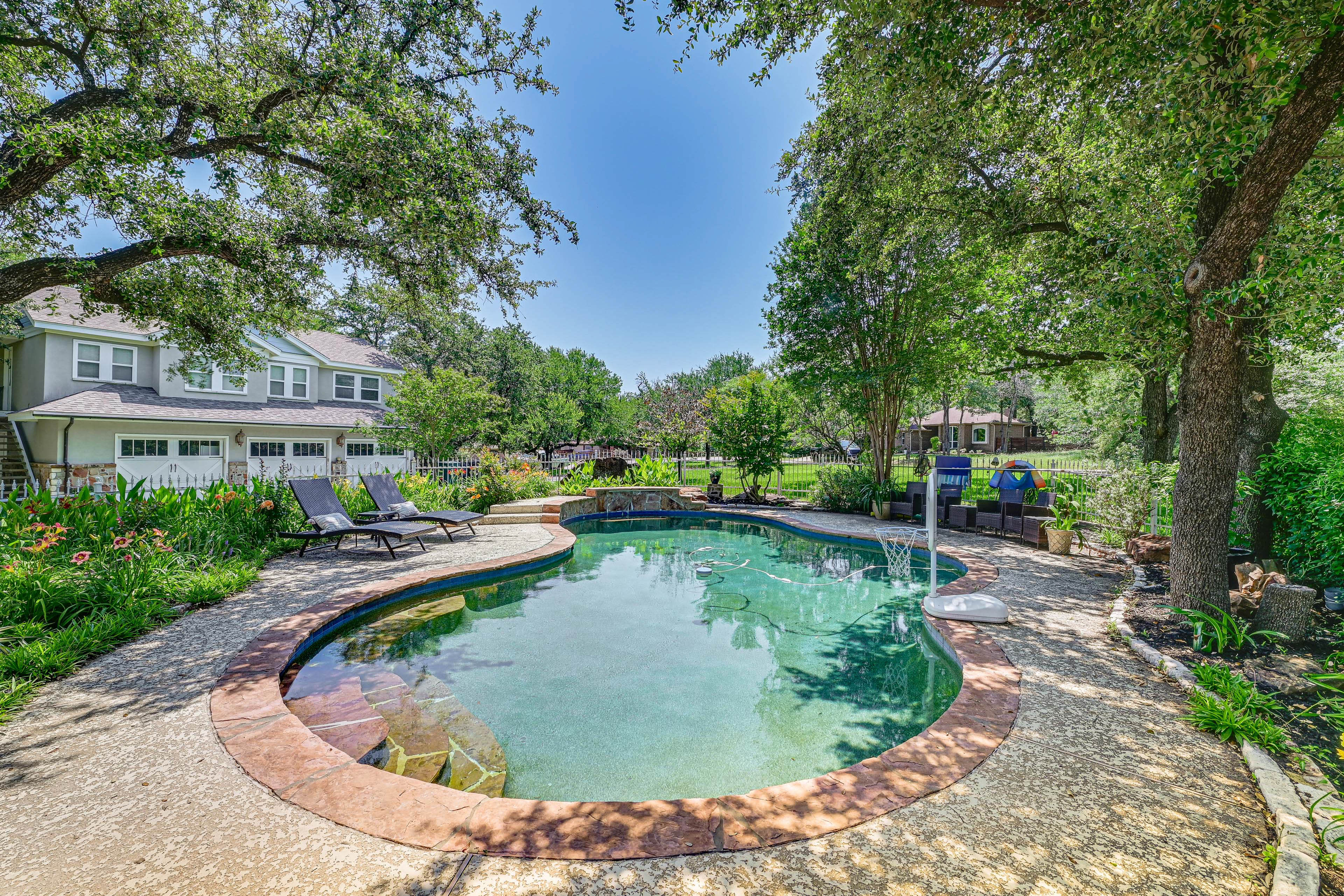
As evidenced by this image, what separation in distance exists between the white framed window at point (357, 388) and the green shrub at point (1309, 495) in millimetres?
24629

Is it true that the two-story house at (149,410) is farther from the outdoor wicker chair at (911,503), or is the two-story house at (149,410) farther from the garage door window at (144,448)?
the outdoor wicker chair at (911,503)

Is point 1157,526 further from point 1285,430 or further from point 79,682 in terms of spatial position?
point 79,682

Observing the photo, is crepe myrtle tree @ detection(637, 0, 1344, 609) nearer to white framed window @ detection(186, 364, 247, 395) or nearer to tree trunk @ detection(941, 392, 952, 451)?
white framed window @ detection(186, 364, 247, 395)

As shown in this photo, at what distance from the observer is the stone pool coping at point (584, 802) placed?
2.04m

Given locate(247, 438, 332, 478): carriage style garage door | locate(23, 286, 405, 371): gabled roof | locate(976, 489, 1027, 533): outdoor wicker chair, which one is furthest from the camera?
locate(247, 438, 332, 478): carriage style garage door

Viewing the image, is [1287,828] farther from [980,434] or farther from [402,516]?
[980,434]

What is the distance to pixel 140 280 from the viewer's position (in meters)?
7.73

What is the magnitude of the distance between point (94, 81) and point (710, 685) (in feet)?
35.6

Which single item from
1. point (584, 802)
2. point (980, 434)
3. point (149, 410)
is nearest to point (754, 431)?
point (584, 802)

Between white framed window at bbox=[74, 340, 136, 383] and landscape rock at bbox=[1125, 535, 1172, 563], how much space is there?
2447cm

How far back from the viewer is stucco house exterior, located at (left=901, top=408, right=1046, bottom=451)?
4247 centimetres

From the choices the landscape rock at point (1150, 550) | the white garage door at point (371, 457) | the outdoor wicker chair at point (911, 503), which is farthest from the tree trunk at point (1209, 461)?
the white garage door at point (371, 457)

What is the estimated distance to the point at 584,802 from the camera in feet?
7.96

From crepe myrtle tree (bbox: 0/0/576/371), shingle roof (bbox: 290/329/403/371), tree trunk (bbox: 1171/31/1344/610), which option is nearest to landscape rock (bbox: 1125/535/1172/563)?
tree trunk (bbox: 1171/31/1344/610)
